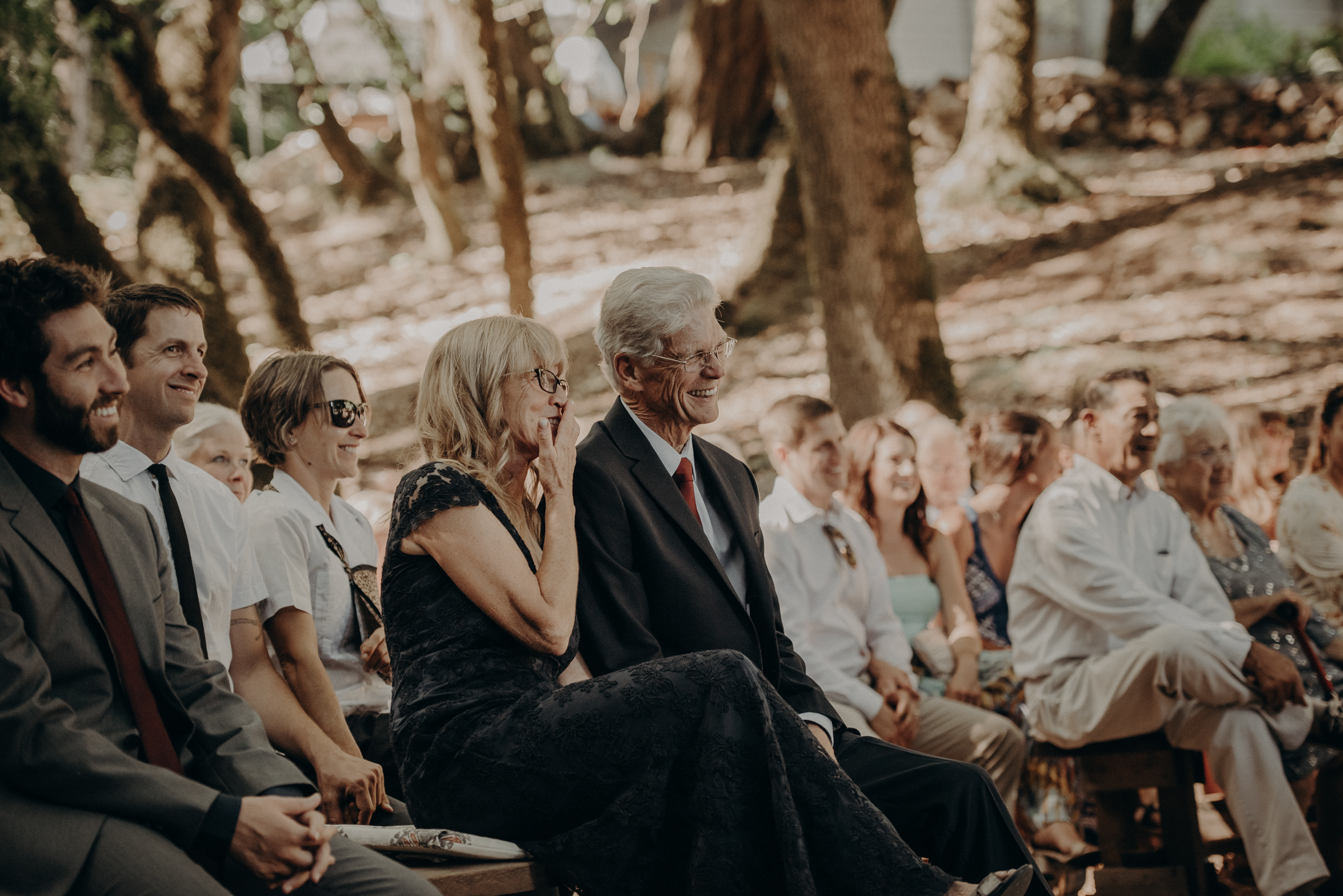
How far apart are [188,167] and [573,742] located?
23.2 ft

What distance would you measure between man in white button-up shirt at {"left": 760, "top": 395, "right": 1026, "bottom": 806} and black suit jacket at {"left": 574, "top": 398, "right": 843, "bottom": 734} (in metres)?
0.96

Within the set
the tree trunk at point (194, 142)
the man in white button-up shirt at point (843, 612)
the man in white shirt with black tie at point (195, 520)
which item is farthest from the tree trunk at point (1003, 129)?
the man in white shirt with black tie at point (195, 520)

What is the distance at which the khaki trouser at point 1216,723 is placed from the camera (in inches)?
144

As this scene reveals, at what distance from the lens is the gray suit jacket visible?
1966mm

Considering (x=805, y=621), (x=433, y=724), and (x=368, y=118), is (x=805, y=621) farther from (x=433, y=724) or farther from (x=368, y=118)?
(x=368, y=118)

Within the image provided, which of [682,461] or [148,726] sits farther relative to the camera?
[682,461]

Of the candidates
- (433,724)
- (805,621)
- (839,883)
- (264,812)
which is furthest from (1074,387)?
(264,812)

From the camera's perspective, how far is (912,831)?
279cm

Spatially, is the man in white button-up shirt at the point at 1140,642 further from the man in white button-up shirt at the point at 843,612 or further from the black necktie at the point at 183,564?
the black necktie at the point at 183,564

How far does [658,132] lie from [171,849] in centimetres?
1827

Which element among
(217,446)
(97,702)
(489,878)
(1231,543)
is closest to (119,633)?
(97,702)

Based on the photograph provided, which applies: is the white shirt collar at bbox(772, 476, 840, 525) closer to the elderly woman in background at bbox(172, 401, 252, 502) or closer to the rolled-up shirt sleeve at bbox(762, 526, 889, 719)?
the rolled-up shirt sleeve at bbox(762, 526, 889, 719)

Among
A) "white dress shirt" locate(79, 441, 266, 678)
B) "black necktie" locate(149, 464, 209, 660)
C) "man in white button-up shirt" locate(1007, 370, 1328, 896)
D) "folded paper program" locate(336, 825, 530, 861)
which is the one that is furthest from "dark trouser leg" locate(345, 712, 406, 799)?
"man in white button-up shirt" locate(1007, 370, 1328, 896)

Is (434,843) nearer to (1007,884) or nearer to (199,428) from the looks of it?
(1007,884)
